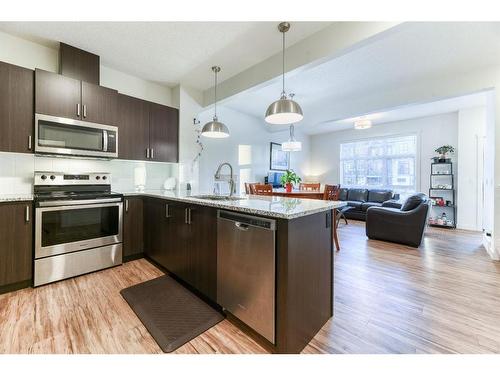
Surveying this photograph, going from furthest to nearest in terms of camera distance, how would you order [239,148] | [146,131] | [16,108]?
[239,148]
[146,131]
[16,108]

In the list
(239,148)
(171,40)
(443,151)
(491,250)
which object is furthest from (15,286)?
(443,151)

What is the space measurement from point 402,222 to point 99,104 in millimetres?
4896

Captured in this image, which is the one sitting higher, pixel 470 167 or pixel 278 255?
pixel 470 167

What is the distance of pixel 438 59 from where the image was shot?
9.56 ft

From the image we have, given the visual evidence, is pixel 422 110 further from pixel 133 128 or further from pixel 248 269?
pixel 133 128

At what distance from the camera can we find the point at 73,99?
258 cm

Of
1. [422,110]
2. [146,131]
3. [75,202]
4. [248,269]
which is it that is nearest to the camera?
[248,269]

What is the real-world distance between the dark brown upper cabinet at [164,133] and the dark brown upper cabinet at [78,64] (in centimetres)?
77

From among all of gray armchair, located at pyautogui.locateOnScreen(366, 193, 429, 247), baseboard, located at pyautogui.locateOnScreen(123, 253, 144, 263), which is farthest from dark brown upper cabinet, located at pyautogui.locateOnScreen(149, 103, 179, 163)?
gray armchair, located at pyautogui.locateOnScreen(366, 193, 429, 247)

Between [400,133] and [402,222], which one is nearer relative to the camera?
[402,222]

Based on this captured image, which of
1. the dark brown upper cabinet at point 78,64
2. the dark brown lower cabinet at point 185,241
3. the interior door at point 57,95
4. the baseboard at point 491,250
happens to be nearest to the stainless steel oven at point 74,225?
the dark brown lower cabinet at point 185,241

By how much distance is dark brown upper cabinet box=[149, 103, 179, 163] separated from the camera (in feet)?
10.9
